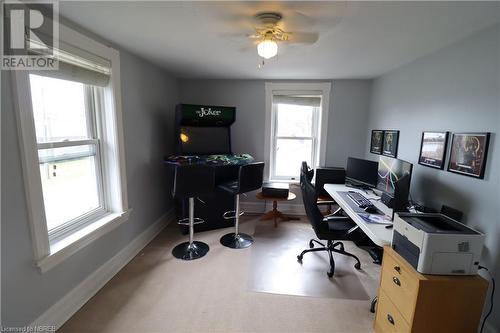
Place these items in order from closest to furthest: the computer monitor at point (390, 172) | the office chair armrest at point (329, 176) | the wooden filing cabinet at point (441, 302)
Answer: the wooden filing cabinet at point (441, 302), the computer monitor at point (390, 172), the office chair armrest at point (329, 176)

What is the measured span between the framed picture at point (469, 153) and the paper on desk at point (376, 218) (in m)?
0.67

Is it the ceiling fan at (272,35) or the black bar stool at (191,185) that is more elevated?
the ceiling fan at (272,35)

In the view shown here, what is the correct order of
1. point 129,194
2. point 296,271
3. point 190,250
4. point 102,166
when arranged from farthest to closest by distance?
1. point 190,250
2. point 129,194
3. point 296,271
4. point 102,166

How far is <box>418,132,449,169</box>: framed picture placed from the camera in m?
2.07

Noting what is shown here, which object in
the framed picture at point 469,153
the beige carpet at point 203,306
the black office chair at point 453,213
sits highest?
the framed picture at point 469,153

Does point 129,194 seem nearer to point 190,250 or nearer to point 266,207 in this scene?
point 190,250

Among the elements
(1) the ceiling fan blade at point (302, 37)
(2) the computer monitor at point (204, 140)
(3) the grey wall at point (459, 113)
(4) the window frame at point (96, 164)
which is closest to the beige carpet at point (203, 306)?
(4) the window frame at point (96, 164)

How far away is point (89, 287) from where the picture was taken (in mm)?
1980

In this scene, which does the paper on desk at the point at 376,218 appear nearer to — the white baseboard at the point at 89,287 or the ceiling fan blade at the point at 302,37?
the ceiling fan blade at the point at 302,37

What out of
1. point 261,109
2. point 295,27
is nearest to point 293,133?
point 261,109

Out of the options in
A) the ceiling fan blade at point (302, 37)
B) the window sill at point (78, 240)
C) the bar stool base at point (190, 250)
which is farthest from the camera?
the bar stool base at point (190, 250)

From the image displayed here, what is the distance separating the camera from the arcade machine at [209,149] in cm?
313

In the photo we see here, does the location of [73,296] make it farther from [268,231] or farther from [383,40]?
[383,40]

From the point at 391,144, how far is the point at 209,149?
244 centimetres
